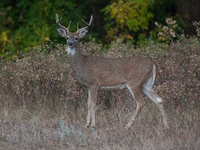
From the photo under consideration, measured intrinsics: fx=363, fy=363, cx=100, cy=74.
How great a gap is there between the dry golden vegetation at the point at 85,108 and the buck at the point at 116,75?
0.23 m

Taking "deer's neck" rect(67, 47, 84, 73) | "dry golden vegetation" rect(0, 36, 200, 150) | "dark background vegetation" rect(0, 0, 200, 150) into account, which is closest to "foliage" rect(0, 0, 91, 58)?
"dark background vegetation" rect(0, 0, 200, 150)

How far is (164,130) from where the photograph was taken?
5434 millimetres

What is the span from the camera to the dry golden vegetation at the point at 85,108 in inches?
203

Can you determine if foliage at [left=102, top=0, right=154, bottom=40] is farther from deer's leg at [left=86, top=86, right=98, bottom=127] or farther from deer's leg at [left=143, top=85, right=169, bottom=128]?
deer's leg at [left=86, top=86, right=98, bottom=127]

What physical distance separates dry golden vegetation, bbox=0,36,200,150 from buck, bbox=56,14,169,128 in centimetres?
23

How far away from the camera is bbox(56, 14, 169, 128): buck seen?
6.21 m

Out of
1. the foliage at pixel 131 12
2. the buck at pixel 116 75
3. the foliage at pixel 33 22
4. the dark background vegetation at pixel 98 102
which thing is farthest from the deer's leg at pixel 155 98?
the foliage at pixel 33 22

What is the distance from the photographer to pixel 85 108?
7.12 m

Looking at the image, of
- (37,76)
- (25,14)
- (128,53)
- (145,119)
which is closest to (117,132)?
(145,119)

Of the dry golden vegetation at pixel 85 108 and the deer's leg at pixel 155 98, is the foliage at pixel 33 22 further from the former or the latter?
the deer's leg at pixel 155 98

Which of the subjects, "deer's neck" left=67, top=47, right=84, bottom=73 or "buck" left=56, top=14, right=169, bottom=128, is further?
"deer's neck" left=67, top=47, right=84, bottom=73

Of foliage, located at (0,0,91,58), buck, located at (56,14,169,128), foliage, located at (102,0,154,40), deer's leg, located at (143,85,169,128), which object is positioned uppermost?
buck, located at (56,14,169,128)

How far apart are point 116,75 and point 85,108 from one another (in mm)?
1204

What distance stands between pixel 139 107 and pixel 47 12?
257 inches
